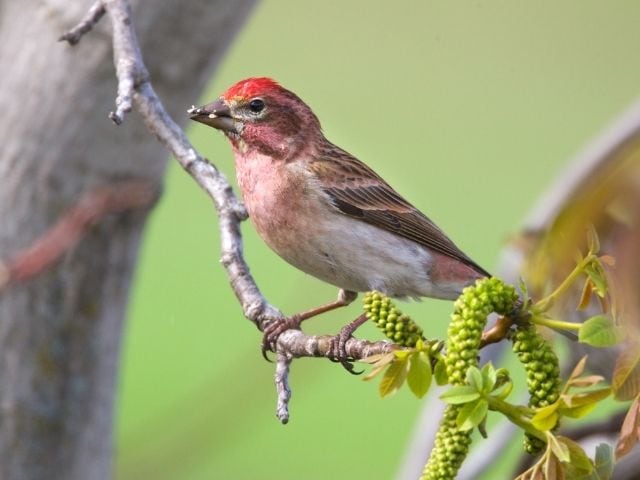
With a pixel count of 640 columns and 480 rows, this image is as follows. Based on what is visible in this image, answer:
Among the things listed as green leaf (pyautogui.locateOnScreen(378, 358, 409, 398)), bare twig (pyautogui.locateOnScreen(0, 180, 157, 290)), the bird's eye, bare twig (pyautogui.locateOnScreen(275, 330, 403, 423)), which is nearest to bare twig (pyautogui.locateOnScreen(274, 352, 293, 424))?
bare twig (pyautogui.locateOnScreen(275, 330, 403, 423))

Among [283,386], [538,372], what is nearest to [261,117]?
[283,386]

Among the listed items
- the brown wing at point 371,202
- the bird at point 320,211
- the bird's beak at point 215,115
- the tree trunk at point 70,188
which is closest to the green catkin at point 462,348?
the bird at point 320,211

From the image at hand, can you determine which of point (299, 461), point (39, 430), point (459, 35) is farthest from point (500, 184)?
point (39, 430)

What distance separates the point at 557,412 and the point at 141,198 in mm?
2712

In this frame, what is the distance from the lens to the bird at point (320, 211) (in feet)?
12.3

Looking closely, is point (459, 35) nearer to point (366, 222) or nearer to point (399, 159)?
point (399, 159)

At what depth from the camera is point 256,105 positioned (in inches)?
150

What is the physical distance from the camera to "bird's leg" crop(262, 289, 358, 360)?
3.04m

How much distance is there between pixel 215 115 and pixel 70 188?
0.86 m

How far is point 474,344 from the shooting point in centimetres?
195

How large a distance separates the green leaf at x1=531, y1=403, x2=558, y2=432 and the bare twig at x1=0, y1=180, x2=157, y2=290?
2.50 metres

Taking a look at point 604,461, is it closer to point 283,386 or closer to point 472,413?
point 472,413

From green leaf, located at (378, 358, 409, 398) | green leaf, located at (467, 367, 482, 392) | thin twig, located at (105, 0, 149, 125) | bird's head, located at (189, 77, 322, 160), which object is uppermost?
thin twig, located at (105, 0, 149, 125)

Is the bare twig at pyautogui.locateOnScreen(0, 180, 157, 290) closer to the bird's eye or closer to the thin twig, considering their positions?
the bird's eye
